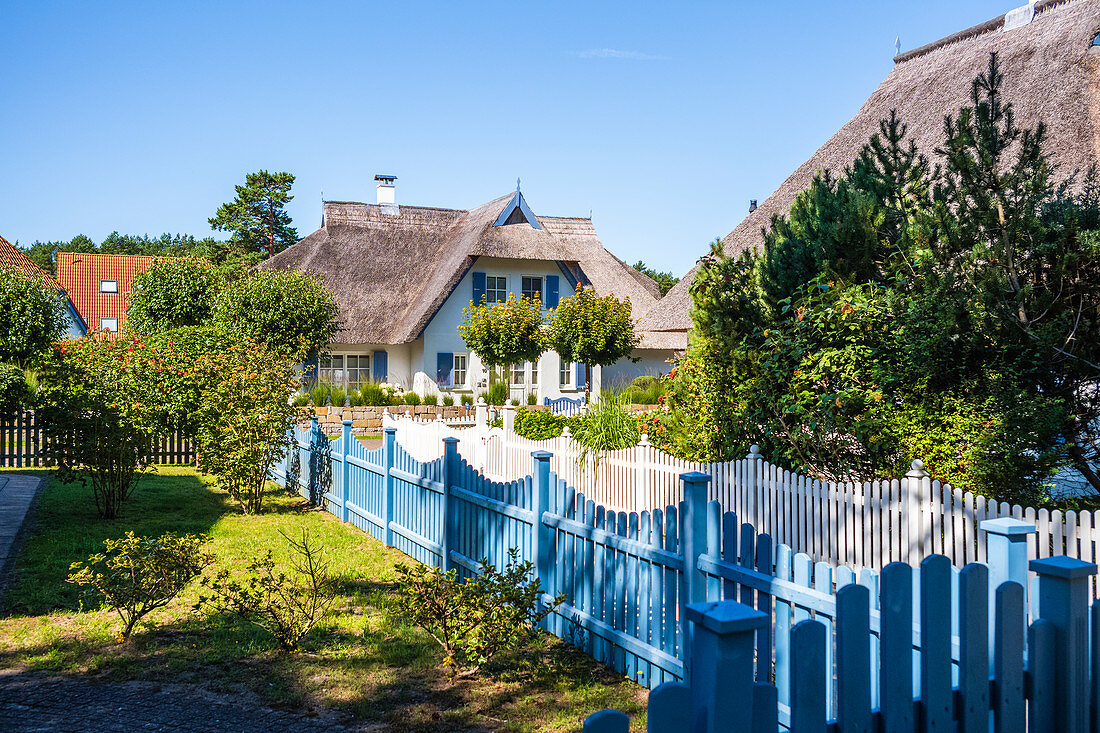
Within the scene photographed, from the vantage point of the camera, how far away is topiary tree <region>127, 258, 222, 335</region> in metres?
21.8

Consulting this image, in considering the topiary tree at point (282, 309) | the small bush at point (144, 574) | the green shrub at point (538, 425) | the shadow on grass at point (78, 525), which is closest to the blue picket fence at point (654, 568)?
the small bush at point (144, 574)

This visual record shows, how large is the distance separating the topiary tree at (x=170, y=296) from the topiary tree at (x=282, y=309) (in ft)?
1.86

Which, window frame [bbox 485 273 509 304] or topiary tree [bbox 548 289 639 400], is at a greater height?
window frame [bbox 485 273 509 304]

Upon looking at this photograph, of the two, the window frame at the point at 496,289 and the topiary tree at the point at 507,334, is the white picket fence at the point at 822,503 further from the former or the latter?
the window frame at the point at 496,289

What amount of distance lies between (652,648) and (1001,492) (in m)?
3.25

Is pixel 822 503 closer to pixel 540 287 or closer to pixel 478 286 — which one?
pixel 478 286

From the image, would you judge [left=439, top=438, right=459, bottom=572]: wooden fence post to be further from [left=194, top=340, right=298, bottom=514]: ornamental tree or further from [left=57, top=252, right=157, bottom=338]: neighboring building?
[left=57, top=252, right=157, bottom=338]: neighboring building

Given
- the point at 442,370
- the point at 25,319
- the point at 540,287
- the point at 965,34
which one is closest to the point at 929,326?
the point at 25,319

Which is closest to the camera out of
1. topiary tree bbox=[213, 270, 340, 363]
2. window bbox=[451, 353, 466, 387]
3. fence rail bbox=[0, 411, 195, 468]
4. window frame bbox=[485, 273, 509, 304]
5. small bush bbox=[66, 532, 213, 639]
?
small bush bbox=[66, 532, 213, 639]

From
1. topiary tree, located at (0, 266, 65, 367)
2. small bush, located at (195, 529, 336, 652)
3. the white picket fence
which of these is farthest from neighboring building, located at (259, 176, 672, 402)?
small bush, located at (195, 529, 336, 652)

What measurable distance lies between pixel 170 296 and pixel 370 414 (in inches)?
257

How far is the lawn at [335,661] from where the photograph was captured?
4504mm

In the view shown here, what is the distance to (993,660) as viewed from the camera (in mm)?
2486

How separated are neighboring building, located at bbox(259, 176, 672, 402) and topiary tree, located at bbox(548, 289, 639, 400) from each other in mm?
5401
